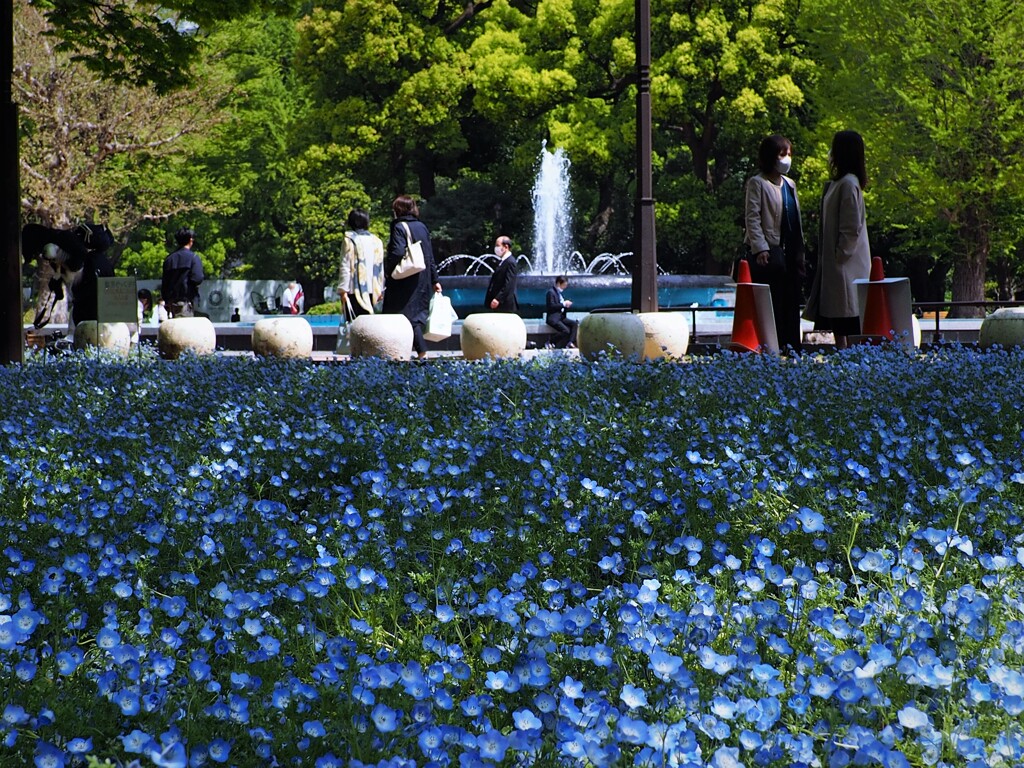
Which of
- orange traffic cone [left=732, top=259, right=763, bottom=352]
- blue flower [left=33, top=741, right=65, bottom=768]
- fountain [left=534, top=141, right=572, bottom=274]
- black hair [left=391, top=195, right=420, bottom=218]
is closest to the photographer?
blue flower [left=33, top=741, right=65, bottom=768]

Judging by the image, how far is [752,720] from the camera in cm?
207

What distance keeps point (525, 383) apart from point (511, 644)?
4800 millimetres

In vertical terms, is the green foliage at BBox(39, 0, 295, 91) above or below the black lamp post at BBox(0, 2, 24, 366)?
above

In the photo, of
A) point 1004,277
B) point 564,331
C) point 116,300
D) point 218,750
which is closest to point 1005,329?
point 564,331

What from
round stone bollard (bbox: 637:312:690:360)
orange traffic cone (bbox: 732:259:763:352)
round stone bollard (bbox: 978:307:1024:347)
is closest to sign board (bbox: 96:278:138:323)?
round stone bollard (bbox: 637:312:690:360)

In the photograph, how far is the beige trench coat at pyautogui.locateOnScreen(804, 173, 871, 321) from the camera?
31.6 feet

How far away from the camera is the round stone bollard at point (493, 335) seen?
12.4 m

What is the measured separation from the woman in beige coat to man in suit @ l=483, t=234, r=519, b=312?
468cm

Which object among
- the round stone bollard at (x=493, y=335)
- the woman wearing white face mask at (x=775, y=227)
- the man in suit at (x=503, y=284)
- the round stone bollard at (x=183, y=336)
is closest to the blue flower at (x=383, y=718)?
the woman wearing white face mask at (x=775, y=227)

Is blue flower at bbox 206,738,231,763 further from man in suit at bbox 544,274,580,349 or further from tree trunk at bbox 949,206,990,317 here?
tree trunk at bbox 949,206,990,317

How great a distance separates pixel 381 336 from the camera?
462 inches

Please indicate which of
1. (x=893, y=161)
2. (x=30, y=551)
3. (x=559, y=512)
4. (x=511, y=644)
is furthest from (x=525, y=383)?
(x=893, y=161)

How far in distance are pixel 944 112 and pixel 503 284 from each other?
1438cm

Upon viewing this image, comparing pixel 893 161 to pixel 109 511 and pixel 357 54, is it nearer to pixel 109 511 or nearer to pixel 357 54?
pixel 357 54
